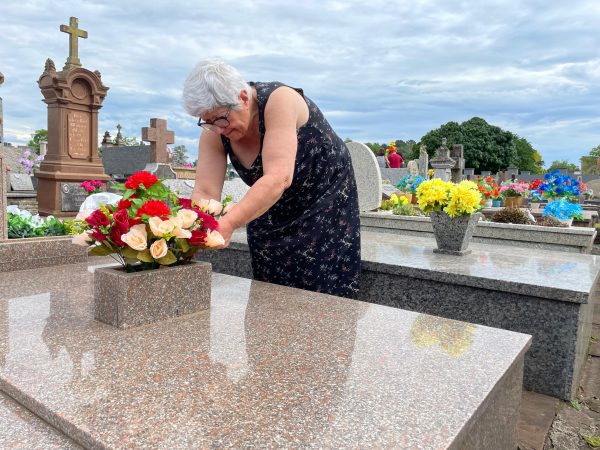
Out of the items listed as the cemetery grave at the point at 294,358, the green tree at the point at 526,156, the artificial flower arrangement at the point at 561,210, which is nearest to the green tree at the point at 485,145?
the green tree at the point at 526,156

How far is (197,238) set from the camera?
5.51ft

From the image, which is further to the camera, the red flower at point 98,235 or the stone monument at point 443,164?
the stone monument at point 443,164

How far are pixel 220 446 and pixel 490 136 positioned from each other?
43269mm

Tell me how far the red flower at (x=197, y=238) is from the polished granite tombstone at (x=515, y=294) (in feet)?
5.12

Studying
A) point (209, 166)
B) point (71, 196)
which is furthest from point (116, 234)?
point (71, 196)

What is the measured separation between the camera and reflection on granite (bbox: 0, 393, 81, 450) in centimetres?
103

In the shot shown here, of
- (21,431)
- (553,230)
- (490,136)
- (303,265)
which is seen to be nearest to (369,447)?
(21,431)

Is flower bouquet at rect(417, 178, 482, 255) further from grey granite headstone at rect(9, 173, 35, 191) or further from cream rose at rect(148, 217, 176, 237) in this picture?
grey granite headstone at rect(9, 173, 35, 191)

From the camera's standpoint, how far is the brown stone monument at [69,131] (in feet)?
31.5

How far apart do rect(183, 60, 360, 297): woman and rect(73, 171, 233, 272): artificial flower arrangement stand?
191 mm

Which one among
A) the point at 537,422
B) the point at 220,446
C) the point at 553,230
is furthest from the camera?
the point at 553,230

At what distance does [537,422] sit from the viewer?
2391mm

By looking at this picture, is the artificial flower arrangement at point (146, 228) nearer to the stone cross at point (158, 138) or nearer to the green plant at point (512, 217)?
the green plant at point (512, 217)

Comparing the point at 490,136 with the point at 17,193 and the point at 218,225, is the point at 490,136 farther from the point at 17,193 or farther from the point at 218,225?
the point at 218,225
